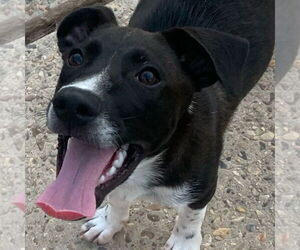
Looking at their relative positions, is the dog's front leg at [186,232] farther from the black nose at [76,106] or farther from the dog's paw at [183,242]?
the black nose at [76,106]

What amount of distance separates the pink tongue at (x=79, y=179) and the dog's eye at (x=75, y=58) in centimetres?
29

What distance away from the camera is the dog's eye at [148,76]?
244 centimetres

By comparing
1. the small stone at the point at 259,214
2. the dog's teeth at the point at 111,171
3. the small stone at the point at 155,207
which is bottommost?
the small stone at the point at 259,214

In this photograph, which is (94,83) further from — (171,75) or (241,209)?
(241,209)

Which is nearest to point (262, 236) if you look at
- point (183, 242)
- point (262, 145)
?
point (183, 242)

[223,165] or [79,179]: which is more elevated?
[79,179]

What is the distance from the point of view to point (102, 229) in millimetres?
3469

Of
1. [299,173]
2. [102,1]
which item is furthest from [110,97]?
[102,1]

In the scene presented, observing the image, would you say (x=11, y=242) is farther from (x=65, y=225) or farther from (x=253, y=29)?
(x=253, y=29)

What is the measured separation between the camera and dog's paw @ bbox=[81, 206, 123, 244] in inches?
136

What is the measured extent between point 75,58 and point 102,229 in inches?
48.0

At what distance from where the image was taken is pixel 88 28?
2842 mm

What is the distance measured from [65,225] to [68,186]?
1022 millimetres

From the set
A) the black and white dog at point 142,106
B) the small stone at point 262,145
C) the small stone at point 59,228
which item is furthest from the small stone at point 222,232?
the small stone at point 59,228
